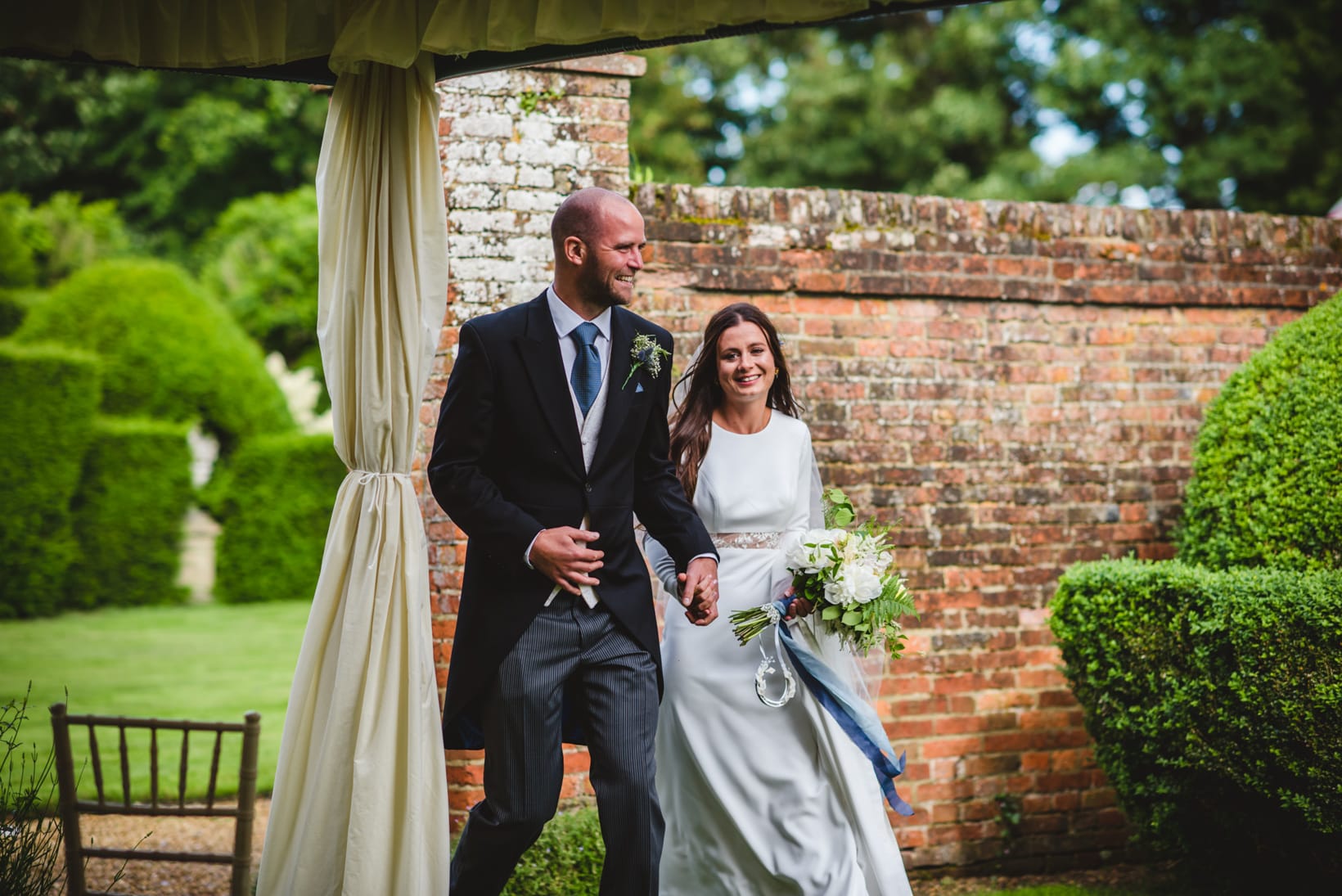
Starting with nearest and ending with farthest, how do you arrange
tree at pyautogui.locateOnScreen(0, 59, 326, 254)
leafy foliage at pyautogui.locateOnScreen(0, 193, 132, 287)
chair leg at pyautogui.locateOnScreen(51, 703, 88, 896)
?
chair leg at pyautogui.locateOnScreen(51, 703, 88, 896) < leafy foliage at pyautogui.locateOnScreen(0, 193, 132, 287) < tree at pyautogui.locateOnScreen(0, 59, 326, 254)

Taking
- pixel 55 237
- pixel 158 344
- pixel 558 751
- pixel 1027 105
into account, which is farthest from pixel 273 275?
pixel 558 751

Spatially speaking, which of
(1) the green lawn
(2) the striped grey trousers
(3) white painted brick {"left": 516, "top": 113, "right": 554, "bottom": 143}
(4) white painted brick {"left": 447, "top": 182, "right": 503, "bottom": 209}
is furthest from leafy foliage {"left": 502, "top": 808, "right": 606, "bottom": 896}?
(1) the green lawn

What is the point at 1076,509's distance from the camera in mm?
5488

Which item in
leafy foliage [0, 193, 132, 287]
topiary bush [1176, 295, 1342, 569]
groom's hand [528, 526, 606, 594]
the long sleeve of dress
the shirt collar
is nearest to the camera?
groom's hand [528, 526, 606, 594]

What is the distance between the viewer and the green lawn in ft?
25.5

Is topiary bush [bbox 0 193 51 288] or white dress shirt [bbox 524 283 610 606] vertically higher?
topiary bush [bbox 0 193 51 288]

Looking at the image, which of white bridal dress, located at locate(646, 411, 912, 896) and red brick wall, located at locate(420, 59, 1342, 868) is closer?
white bridal dress, located at locate(646, 411, 912, 896)

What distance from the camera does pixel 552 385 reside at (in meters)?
3.29

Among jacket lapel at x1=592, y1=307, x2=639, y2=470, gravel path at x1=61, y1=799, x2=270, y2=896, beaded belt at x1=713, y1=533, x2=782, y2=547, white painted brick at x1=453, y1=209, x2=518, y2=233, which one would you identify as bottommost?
gravel path at x1=61, y1=799, x2=270, y2=896

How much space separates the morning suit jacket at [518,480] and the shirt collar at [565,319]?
0.03m

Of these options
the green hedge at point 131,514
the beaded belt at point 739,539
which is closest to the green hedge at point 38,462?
the green hedge at point 131,514

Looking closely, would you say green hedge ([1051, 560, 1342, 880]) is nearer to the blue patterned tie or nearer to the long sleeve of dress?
the long sleeve of dress

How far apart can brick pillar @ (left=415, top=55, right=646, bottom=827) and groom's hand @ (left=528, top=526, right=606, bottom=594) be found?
1.51 meters

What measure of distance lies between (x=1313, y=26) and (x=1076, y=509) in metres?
12.6
